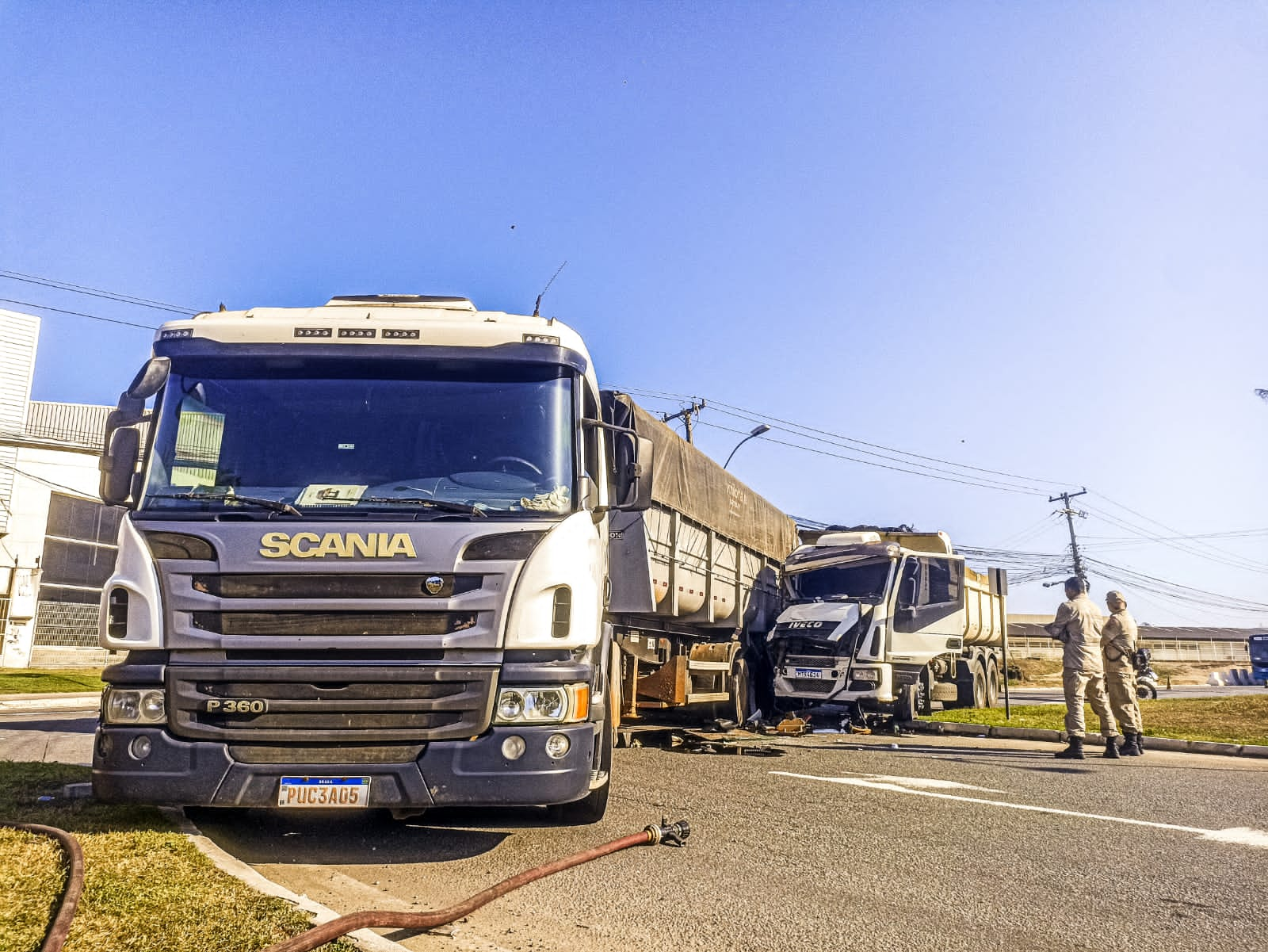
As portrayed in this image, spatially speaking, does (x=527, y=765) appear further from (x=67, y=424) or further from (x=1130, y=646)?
(x=67, y=424)

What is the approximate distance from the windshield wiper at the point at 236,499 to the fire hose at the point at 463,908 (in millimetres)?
2019

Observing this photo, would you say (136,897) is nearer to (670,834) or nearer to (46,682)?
(670,834)

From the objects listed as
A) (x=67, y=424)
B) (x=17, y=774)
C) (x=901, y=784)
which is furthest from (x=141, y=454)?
(x=67, y=424)

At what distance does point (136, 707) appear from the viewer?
16.0 feet

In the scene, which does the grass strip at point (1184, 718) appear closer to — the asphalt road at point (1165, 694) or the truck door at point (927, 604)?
the truck door at point (927, 604)

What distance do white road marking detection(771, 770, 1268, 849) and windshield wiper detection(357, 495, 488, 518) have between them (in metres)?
4.51

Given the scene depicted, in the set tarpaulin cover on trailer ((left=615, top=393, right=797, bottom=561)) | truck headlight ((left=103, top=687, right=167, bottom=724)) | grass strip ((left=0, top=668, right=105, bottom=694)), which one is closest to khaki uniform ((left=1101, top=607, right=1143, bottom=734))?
tarpaulin cover on trailer ((left=615, top=393, right=797, bottom=561))

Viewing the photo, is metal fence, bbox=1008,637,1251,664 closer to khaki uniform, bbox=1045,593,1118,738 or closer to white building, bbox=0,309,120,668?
white building, bbox=0,309,120,668

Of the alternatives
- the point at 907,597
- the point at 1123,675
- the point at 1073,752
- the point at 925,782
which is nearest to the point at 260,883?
the point at 925,782

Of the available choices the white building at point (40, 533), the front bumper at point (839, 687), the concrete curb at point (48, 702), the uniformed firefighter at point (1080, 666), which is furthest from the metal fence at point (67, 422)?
the uniformed firefighter at point (1080, 666)

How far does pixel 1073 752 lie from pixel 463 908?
8.58 m

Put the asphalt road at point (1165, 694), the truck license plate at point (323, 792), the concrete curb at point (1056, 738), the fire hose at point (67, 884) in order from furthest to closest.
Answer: the asphalt road at point (1165, 694) → the concrete curb at point (1056, 738) → the truck license plate at point (323, 792) → the fire hose at point (67, 884)

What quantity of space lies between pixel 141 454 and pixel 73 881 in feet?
7.29

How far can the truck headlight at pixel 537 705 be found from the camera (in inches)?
193
